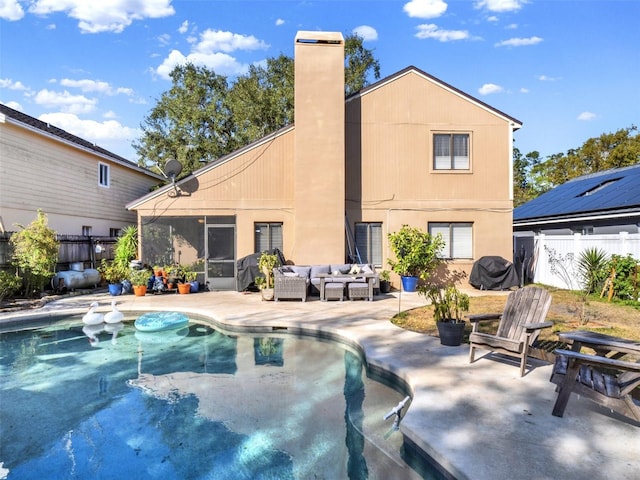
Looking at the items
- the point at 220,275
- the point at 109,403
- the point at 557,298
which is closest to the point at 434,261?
the point at 557,298

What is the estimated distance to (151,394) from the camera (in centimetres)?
514

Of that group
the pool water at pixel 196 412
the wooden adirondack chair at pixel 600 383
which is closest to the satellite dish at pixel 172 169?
the pool water at pixel 196 412

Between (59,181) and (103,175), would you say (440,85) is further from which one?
(103,175)

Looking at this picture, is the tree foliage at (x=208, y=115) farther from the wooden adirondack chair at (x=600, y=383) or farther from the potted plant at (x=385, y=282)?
the wooden adirondack chair at (x=600, y=383)

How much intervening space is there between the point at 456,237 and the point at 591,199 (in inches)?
221

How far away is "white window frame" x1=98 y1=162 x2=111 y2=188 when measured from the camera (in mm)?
16375

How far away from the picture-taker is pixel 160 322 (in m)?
8.33

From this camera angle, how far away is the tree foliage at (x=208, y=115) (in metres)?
24.1

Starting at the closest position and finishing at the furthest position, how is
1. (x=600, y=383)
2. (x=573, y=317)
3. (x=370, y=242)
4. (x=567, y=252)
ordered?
(x=600, y=383), (x=573, y=317), (x=567, y=252), (x=370, y=242)

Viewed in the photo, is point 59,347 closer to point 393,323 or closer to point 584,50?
point 393,323

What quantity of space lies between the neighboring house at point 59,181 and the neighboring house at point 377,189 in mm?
3842

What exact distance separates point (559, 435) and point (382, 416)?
1684 millimetres

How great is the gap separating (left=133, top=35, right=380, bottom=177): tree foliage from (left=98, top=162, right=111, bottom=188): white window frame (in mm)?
6990

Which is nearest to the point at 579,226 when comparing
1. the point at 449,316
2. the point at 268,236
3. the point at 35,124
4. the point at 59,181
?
the point at 449,316
